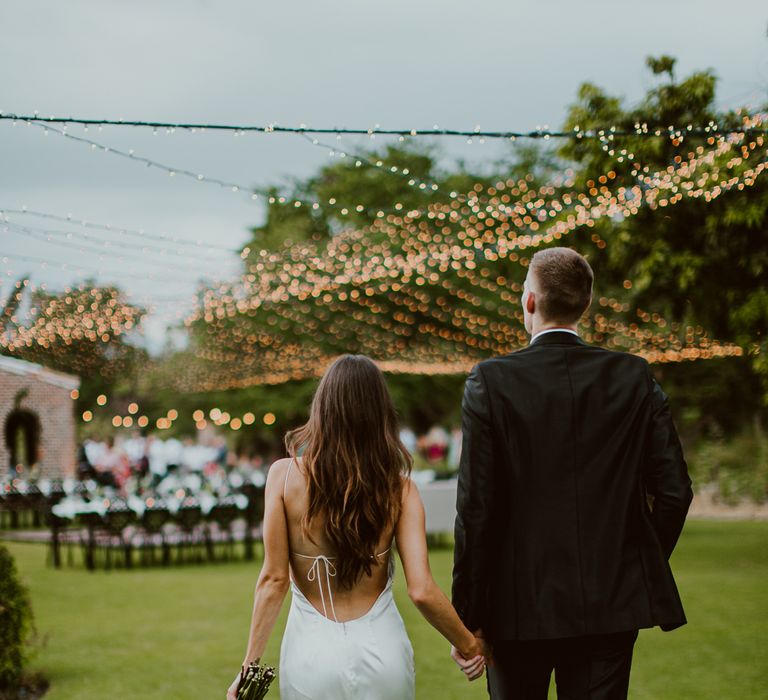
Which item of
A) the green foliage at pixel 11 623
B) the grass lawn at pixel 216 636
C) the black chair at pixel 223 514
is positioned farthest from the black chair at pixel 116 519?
the green foliage at pixel 11 623

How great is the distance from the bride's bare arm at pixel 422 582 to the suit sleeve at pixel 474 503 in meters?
0.07

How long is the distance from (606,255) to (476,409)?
9.07 m

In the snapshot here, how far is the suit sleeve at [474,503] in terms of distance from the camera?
2590 mm

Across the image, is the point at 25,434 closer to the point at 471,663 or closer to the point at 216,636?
the point at 216,636

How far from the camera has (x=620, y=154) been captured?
914 cm

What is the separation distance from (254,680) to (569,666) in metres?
0.90

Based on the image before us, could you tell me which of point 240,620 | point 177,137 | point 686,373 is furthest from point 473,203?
point 686,373

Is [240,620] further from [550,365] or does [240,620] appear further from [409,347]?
[409,347]

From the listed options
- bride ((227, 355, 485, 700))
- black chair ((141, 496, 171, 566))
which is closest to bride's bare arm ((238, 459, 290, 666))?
bride ((227, 355, 485, 700))

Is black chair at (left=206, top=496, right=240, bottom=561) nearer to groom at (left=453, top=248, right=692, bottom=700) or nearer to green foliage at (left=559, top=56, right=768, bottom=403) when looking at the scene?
green foliage at (left=559, top=56, right=768, bottom=403)

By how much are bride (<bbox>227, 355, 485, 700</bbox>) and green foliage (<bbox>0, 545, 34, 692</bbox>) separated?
3.51 meters

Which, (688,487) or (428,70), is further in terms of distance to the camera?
(428,70)

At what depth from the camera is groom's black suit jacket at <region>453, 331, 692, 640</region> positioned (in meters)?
2.59

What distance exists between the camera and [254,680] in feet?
9.07
